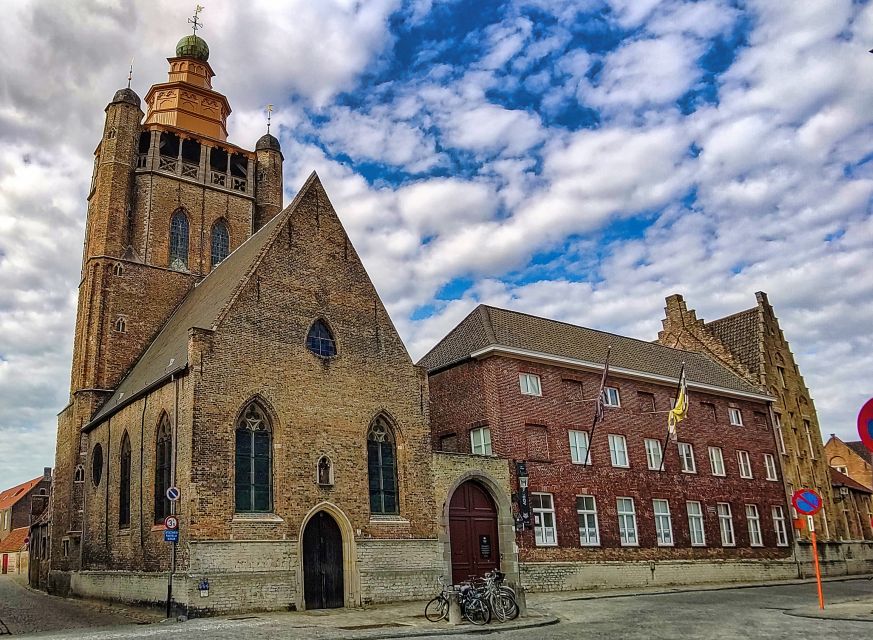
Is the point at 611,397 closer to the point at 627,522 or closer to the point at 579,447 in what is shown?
the point at 579,447

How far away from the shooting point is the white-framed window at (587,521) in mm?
26156

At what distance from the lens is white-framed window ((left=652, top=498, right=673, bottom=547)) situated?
28656mm

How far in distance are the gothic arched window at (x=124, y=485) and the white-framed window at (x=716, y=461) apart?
23.6 m

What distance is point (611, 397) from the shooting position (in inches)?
1167

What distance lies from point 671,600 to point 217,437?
13.6 meters

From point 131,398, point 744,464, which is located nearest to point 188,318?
point 131,398

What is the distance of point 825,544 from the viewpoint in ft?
119

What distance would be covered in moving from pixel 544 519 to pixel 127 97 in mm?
25928

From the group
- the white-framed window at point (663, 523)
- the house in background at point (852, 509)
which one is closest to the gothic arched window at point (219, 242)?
the white-framed window at point (663, 523)

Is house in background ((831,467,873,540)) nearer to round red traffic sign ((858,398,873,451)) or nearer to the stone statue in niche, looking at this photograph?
the stone statue in niche

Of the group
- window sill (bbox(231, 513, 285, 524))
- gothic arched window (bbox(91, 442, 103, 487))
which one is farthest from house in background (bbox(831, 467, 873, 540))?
gothic arched window (bbox(91, 442, 103, 487))

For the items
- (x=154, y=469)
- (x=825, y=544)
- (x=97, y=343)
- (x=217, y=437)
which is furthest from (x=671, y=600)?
(x=97, y=343)

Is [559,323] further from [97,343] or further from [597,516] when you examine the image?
[97,343]

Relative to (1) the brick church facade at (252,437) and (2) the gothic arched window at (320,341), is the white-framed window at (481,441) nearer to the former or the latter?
(1) the brick church facade at (252,437)
